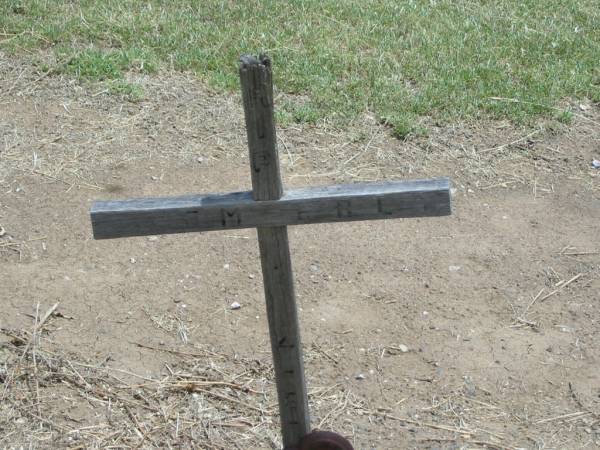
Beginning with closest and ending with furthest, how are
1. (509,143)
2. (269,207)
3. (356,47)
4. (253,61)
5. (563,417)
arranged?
1. (253,61)
2. (269,207)
3. (563,417)
4. (509,143)
5. (356,47)

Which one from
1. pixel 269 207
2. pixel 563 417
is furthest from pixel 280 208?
pixel 563 417

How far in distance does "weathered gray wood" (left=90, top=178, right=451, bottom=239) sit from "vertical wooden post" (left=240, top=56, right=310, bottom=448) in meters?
0.06

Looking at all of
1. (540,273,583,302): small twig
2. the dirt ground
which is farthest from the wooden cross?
(540,273,583,302): small twig

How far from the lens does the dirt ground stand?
15.2 feet

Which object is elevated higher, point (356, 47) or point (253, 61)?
point (253, 61)

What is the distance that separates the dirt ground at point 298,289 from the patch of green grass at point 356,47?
0.22 meters

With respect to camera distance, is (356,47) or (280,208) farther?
(356,47)

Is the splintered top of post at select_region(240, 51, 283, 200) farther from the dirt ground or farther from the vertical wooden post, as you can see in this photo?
the dirt ground

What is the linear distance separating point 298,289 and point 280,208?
2.38 metres

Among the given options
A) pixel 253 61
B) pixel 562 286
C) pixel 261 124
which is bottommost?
pixel 562 286

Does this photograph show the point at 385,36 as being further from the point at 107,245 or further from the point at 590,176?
the point at 107,245

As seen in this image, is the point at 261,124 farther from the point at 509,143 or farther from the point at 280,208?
the point at 509,143

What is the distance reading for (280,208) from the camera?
3225 mm

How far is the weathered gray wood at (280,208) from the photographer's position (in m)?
3.22
